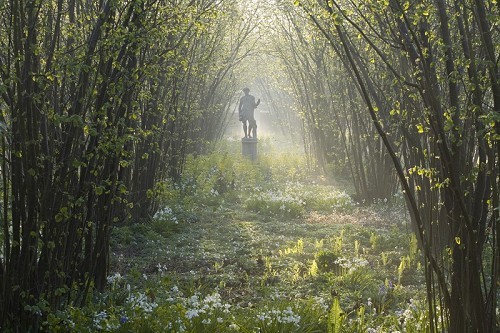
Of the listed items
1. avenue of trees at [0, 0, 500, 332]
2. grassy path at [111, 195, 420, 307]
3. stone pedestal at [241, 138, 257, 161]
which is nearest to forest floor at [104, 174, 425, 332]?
grassy path at [111, 195, 420, 307]

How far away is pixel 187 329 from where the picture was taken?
361 centimetres

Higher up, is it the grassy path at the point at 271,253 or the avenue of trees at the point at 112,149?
the avenue of trees at the point at 112,149

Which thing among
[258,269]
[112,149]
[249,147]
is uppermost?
[249,147]

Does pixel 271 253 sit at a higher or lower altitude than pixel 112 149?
lower

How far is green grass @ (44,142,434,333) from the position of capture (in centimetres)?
379

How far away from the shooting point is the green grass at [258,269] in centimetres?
379

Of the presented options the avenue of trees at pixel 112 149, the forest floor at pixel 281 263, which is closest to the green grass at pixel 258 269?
the forest floor at pixel 281 263

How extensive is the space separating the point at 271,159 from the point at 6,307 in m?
15.4


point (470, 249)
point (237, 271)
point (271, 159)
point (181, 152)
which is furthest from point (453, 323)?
point (271, 159)

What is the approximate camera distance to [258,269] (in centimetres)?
621

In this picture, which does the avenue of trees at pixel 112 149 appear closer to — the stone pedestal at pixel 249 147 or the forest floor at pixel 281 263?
the forest floor at pixel 281 263

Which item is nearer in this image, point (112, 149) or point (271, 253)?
point (112, 149)

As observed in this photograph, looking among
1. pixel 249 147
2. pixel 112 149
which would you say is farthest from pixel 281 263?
pixel 249 147

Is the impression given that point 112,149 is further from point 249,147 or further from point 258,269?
point 249,147
